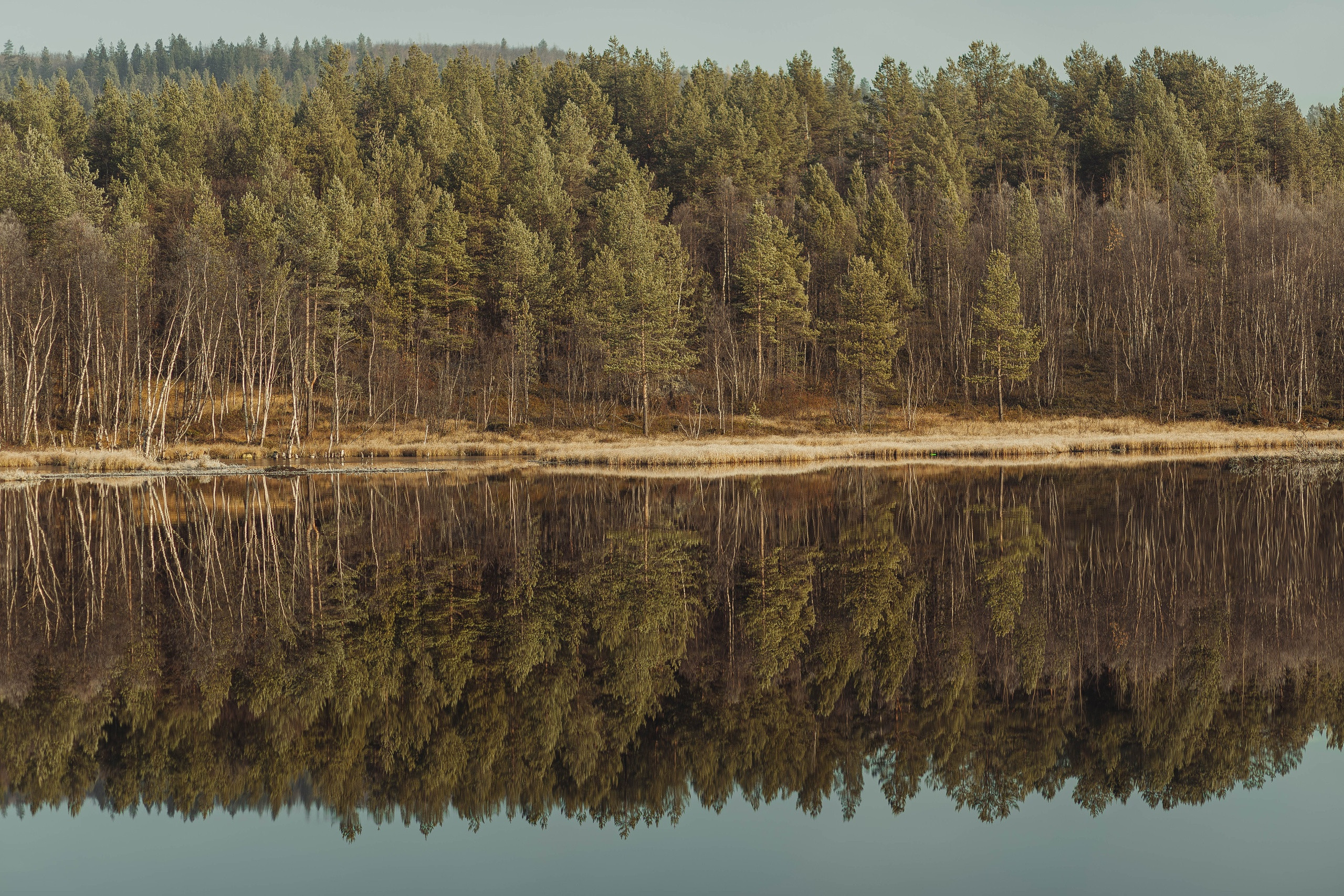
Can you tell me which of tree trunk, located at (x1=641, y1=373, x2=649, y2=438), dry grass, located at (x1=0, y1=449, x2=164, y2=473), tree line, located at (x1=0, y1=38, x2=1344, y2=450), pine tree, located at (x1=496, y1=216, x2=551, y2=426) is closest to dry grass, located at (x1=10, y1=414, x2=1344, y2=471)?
dry grass, located at (x1=0, y1=449, x2=164, y2=473)

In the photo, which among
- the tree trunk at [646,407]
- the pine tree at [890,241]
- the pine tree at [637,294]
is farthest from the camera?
the pine tree at [890,241]

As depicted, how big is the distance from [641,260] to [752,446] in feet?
51.6

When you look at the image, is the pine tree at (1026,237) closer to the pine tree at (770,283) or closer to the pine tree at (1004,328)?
the pine tree at (1004,328)

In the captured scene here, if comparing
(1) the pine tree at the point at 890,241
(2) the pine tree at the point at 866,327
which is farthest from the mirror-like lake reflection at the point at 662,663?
(1) the pine tree at the point at 890,241

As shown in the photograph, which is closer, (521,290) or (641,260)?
(641,260)

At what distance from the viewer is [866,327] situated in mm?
61094

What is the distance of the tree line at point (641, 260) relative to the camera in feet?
189

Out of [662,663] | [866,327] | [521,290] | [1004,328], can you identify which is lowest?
[662,663]

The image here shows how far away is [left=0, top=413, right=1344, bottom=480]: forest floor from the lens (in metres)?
46.3

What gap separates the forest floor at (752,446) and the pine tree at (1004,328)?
3.66 metres

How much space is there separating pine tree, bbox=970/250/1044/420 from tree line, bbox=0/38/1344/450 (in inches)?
9.5

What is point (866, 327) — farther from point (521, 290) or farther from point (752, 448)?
point (521, 290)

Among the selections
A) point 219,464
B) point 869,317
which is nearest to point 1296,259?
point 869,317

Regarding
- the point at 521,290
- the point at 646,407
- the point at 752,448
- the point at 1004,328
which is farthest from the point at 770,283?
the point at 752,448
